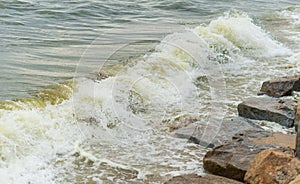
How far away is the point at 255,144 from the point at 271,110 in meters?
1.49

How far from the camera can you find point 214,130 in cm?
570

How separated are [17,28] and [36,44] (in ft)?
6.44

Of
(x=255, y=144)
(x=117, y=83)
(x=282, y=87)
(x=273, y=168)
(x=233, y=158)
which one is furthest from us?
(x=117, y=83)

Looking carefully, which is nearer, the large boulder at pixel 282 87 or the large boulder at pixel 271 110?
the large boulder at pixel 271 110

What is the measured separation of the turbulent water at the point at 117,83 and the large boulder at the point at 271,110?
27cm

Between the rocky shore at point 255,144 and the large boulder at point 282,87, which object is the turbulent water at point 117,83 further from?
the large boulder at point 282,87

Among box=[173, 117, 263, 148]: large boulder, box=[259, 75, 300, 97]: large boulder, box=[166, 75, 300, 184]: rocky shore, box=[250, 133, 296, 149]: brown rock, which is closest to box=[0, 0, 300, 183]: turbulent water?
box=[173, 117, 263, 148]: large boulder

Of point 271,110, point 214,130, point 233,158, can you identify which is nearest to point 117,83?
point 214,130

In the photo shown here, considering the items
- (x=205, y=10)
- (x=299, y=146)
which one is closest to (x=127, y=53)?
(x=299, y=146)

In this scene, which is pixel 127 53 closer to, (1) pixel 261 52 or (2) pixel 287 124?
(1) pixel 261 52

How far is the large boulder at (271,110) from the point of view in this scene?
6.08m

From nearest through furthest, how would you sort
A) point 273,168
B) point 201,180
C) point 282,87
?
point 273,168 < point 201,180 < point 282,87

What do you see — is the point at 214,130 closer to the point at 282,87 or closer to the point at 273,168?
the point at 273,168

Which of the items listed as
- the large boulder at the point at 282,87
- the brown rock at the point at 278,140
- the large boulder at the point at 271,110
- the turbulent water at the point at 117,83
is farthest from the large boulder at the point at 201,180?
the large boulder at the point at 282,87
